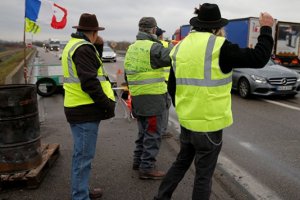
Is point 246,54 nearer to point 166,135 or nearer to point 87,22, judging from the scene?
point 87,22

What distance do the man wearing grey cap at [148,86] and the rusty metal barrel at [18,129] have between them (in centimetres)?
126

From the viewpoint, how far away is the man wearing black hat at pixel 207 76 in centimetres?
273

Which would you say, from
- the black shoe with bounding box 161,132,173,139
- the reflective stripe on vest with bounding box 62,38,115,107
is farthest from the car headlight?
the reflective stripe on vest with bounding box 62,38,115,107

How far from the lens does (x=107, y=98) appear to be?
3359 mm

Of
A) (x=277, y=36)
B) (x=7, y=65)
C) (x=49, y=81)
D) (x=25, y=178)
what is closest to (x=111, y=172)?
(x=25, y=178)

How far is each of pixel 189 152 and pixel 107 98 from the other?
953mm

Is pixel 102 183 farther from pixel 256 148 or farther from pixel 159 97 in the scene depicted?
pixel 256 148

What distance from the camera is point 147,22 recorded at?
4.25 m

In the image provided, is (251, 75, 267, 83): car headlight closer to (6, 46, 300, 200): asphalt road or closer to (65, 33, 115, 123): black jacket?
(6, 46, 300, 200): asphalt road

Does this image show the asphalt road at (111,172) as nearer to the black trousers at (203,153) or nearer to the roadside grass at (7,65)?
the black trousers at (203,153)

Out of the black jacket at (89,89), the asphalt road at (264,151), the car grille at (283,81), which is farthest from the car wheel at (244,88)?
the black jacket at (89,89)

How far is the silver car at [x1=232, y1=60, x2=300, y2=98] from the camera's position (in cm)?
1058

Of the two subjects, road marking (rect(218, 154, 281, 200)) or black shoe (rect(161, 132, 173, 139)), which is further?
black shoe (rect(161, 132, 173, 139))

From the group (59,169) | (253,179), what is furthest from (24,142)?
(253,179)
